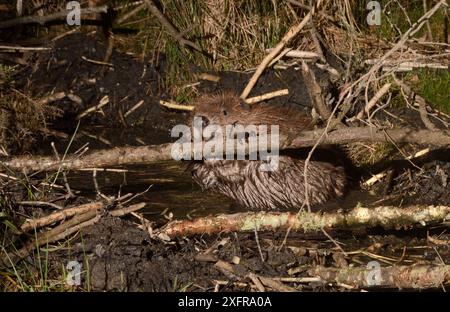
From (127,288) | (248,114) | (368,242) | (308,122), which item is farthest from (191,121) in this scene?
(127,288)

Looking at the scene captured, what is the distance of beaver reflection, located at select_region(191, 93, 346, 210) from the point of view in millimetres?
5523

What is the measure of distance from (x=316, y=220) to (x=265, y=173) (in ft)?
3.09

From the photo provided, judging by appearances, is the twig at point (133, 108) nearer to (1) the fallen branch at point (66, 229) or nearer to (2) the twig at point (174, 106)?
(2) the twig at point (174, 106)

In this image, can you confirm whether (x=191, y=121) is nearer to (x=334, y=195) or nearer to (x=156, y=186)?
(x=156, y=186)

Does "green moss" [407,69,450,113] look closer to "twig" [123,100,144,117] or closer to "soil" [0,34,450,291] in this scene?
"soil" [0,34,450,291]

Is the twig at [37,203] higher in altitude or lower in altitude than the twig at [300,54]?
lower

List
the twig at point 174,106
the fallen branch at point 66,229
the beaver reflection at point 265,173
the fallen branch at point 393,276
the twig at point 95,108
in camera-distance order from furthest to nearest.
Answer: the twig at point 95,108 → the twig at point 174,106 → the beaver reflection at point 265,173 → the fallen branch at point 66,229 → the fallen branch at point 393,276

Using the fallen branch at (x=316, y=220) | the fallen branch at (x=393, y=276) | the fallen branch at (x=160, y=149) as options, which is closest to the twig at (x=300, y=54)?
the fallen branch at (x=160, y=149)

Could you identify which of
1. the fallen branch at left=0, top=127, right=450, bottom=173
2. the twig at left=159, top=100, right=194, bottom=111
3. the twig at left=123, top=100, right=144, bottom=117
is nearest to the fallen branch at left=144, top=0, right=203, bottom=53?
the twig at left=159, top=100, right=194, bottom=111

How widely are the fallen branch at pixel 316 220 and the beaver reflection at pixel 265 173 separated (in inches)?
31.7

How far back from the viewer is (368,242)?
191 inches

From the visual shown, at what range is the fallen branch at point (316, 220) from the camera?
4676 millimetres

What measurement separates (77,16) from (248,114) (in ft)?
9.30
